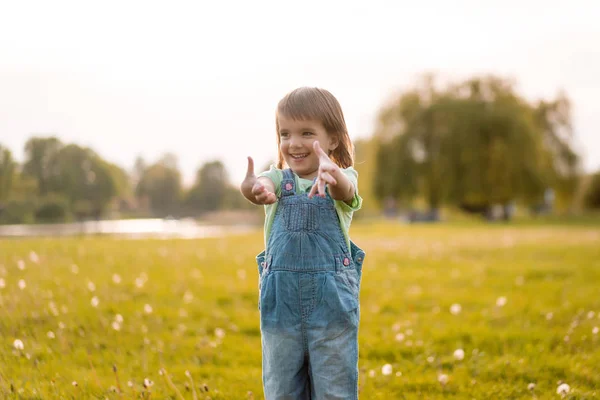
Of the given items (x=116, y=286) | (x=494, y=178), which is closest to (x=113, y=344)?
(x=116, y=286)

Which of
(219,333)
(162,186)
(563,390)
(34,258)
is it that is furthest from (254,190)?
(162,186)

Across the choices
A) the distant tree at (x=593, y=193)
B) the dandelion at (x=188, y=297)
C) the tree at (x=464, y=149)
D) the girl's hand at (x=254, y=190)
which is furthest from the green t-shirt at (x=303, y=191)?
the distant tree at (x=593, y=193)

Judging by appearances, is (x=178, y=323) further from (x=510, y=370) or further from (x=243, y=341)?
(x=510, y=370)

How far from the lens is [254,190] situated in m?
2.67

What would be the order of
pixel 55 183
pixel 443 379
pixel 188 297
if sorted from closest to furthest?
pixel 443 379 < pixel 188 297 < pixel 55 183

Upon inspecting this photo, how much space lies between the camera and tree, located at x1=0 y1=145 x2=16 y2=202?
9336 mm

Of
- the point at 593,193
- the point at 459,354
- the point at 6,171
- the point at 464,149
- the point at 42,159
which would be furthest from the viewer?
the point at 593,193

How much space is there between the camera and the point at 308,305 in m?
2.81

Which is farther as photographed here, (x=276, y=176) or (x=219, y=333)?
(x=219, y=333)

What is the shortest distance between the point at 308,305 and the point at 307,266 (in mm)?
198

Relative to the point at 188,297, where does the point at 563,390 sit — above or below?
above

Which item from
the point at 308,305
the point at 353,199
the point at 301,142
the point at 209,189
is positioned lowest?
the point at 209,189

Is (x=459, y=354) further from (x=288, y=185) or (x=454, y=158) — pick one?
(x=454, y=158)

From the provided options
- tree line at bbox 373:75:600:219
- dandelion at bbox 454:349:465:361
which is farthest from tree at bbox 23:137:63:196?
tree line at bbox 373:75:600:219
